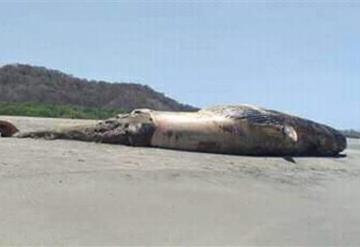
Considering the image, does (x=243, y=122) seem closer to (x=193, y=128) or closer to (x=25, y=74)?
(x=193, y=128)

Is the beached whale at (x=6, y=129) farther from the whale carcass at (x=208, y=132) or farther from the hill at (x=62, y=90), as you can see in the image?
the hill at (x=62, y=90)

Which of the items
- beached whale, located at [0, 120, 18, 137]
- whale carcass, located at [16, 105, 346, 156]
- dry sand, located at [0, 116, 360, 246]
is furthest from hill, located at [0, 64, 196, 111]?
dry sand, located at [0, 116, 360, 246]

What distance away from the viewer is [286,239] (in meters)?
5.19

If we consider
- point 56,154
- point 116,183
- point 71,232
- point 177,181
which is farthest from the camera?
point 56,154

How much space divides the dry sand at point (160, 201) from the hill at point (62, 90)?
19.4 meters

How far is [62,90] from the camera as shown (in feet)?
98.9

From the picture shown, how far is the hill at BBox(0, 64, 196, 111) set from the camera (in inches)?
1093

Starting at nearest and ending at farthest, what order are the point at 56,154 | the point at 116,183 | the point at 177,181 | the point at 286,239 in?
the point at 286,239
the point at 116,183
the point at 177,181
the point at 56,154

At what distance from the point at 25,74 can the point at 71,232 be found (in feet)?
87.8

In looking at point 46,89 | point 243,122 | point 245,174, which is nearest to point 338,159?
point 243,122

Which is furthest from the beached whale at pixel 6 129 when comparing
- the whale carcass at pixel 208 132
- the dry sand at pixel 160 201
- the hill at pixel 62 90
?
the hill at pixel 62 90

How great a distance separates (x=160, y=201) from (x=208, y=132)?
13.3 ft

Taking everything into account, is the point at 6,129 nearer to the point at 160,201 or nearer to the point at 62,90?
the point at 160,201

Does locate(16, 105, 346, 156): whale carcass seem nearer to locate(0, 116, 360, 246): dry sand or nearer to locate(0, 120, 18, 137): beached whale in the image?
locate(0, 120, 18, 137): beached whale
